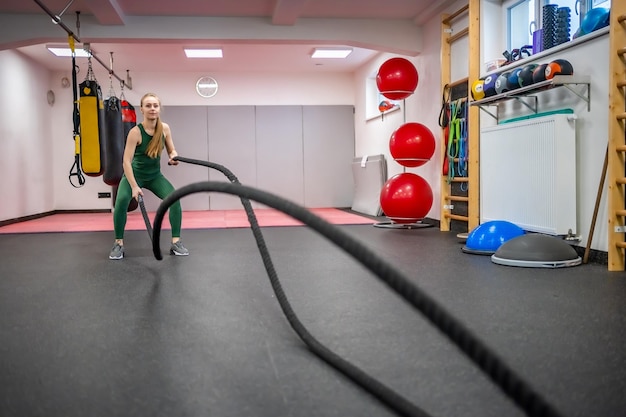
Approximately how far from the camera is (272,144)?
10.6 meters

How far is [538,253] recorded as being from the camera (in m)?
3.68

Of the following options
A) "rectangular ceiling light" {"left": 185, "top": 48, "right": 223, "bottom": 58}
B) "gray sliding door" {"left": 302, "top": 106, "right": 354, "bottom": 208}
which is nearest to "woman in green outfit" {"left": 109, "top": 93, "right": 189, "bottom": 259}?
"rectangular ceiling light" {"left": 185, "top": 48, "right": 223, "bottom": 58}

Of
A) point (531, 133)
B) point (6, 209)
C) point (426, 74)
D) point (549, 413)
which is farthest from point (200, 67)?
point (549, 413)

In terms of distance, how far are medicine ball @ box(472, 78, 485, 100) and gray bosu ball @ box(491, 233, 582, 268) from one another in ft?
5.18

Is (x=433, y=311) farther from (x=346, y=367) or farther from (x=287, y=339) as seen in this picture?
(x=287, y=339)

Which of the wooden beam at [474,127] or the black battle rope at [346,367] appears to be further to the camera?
the wooden beam at [474,127]

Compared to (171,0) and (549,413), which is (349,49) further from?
(549,413)

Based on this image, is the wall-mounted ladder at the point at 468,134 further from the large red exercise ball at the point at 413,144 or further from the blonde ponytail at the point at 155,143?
the blonde ponytail at the point at 155,143

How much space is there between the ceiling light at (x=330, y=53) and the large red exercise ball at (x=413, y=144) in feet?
10.1

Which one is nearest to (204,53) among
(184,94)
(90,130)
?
(184,94)

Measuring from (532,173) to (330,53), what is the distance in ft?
17.4

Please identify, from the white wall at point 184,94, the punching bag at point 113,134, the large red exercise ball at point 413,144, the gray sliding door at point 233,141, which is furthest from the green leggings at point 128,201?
the white wall at point 184,94

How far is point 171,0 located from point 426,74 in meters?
3.10

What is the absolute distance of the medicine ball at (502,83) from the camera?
440 cm
